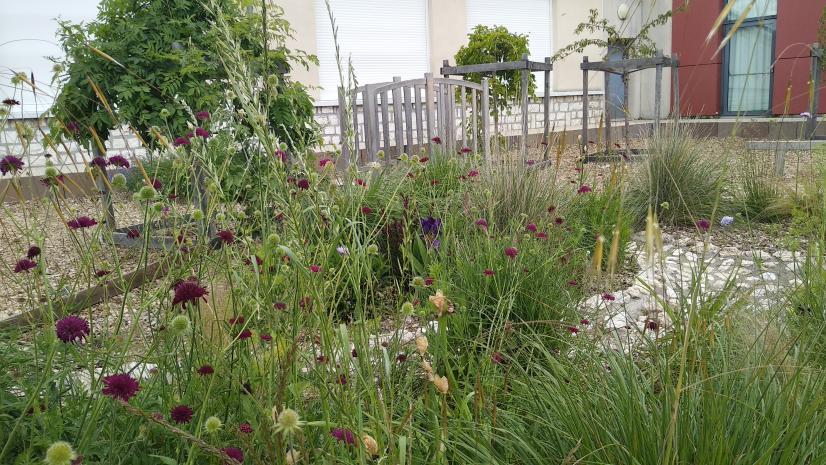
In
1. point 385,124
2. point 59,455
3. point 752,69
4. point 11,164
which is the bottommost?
point 59,455

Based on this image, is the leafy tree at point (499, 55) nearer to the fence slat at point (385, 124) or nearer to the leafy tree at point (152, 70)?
the fence slat at point (385, 124)

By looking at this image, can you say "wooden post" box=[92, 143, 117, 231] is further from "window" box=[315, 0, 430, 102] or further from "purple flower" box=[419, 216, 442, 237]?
"window" box=[315, 0, 430, 102]

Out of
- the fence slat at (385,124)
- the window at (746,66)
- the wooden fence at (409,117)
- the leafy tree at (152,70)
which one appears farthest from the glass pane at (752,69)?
the leafy tree at (152,70)

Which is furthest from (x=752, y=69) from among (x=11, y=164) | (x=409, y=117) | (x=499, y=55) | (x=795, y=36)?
(x=11, y=164)

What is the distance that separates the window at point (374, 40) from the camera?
9.27 metres

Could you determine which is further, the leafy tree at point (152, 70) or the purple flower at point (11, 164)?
the leafy tree at point (152, 70)

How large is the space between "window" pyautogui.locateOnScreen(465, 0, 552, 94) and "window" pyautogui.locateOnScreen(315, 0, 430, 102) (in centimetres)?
113

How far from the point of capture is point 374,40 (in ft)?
32.2

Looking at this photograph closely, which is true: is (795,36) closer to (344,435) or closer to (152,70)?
(152,70)

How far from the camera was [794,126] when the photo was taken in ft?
32.7

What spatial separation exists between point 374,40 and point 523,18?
3.32 metres

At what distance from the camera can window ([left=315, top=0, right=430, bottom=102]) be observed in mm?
9266

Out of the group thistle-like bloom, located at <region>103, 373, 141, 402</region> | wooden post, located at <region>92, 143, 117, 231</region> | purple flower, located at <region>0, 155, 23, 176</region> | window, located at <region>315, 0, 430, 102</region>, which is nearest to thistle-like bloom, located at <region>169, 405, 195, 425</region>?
thistle-like bloom, located at <region>103, 373, 141, 402</region>

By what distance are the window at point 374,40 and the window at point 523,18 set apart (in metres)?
1.13
